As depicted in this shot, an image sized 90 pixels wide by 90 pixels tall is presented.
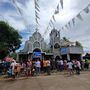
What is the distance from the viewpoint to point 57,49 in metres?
61.5

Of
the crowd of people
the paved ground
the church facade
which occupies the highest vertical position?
the church facade

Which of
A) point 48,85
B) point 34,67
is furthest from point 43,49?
point 48,85

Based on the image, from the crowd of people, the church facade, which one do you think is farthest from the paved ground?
the church facade

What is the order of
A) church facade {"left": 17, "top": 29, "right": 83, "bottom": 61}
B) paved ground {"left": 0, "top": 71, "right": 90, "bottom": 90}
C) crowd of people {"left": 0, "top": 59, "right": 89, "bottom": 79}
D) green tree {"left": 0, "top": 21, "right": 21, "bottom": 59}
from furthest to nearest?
green tree {"left": 0, "top": 21, "right": 21, "bottom": 59}
church facade {"left": 17, "top": 29, "right": 83, "bottom": 61}
crowd of people {"left": 0, "top": 59, "right": 89, "bottom": 79}
paved ground {"left": 0, "top": 71, "right": 90, "bottom": 90}

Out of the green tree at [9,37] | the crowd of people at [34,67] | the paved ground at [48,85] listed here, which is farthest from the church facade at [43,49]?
the paved ground at [48,85]

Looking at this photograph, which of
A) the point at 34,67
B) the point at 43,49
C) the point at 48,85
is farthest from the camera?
the point at 43,49

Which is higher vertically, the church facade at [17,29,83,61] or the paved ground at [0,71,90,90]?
the church facade at [17,29,83,61]

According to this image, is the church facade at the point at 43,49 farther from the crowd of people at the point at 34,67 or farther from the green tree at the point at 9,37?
the crowd of people at the point at 34,67

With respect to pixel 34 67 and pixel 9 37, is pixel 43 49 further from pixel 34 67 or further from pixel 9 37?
pixel 34 67

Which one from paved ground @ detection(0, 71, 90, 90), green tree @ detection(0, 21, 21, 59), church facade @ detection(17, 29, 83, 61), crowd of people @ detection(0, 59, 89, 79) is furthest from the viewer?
green tree @ detection(0, 21, 21, 59)

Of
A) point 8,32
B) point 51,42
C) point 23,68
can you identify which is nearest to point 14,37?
point 8,32

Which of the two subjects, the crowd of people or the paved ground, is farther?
the crowd of people

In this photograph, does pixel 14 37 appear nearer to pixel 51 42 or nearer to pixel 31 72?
pixel 51 42

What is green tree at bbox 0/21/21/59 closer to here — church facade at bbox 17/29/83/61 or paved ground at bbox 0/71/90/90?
church facade at bbox 17/29/83/61
